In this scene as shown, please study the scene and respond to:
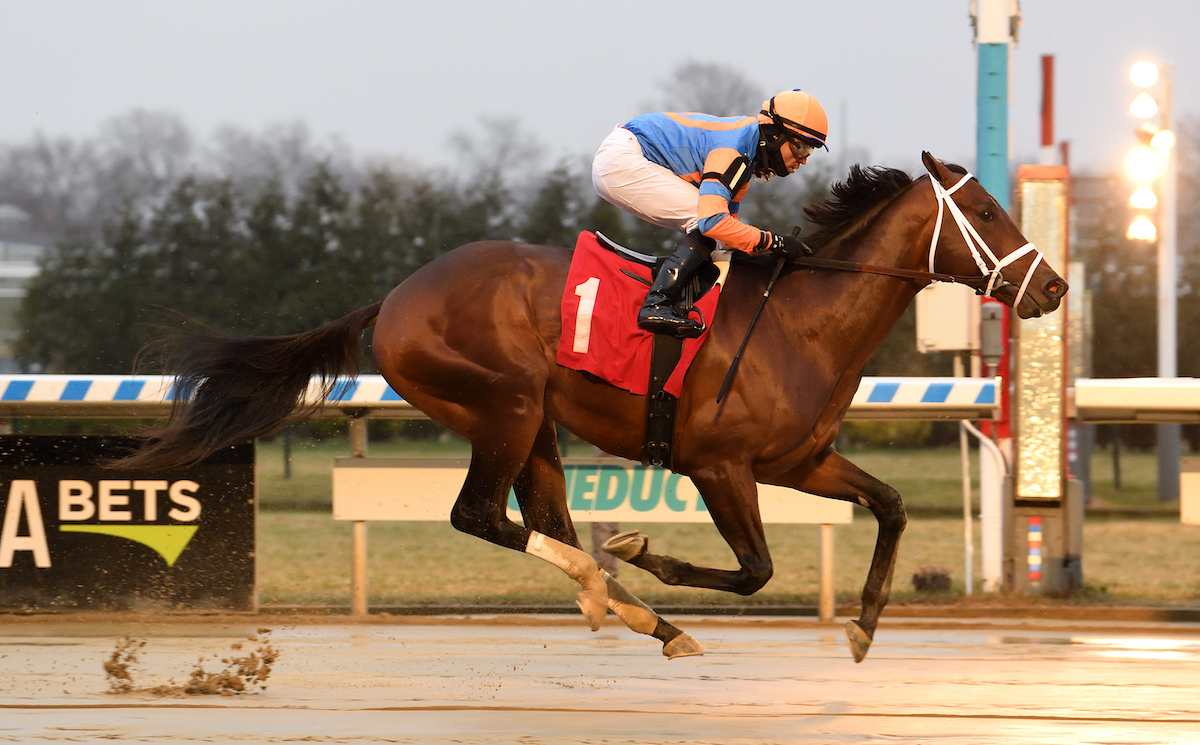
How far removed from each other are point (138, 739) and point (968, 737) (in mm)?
2256

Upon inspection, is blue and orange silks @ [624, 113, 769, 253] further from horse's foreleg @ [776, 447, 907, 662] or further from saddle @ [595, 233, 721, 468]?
horse's foreleg @ [776, 447, 907, 662]

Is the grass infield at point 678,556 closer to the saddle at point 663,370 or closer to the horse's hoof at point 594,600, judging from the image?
the horse's hoof at point 594,600

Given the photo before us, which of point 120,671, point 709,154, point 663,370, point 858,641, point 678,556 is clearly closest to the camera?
point 663,370

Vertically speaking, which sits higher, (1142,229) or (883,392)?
(1142,229)

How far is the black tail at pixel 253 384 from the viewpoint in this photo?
4.75 m

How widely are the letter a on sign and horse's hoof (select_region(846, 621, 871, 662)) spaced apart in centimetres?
373

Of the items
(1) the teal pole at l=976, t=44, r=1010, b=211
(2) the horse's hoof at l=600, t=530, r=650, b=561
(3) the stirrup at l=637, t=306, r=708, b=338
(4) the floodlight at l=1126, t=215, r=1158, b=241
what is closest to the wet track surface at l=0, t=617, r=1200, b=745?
(2) the horse's hoof at l=600, t=530, r=650, b=561

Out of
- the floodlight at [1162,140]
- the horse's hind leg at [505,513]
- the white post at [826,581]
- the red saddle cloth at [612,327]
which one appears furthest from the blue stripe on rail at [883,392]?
the floodlight at [1162,140]

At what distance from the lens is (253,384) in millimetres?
4773

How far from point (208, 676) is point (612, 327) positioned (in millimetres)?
1818

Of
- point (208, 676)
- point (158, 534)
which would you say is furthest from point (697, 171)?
point (158, 534)

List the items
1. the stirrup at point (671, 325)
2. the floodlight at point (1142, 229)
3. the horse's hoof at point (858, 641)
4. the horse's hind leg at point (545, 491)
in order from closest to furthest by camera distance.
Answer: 1. the stirrup at point (671, 325)
2. the horse's hoof at point (858, 641)
3. the horse's hind leg at point (545, 491)
4. the floodlight at point (1142, 229)

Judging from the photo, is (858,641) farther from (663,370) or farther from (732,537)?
(663,370)

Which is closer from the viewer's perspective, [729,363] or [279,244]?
[729,363]
